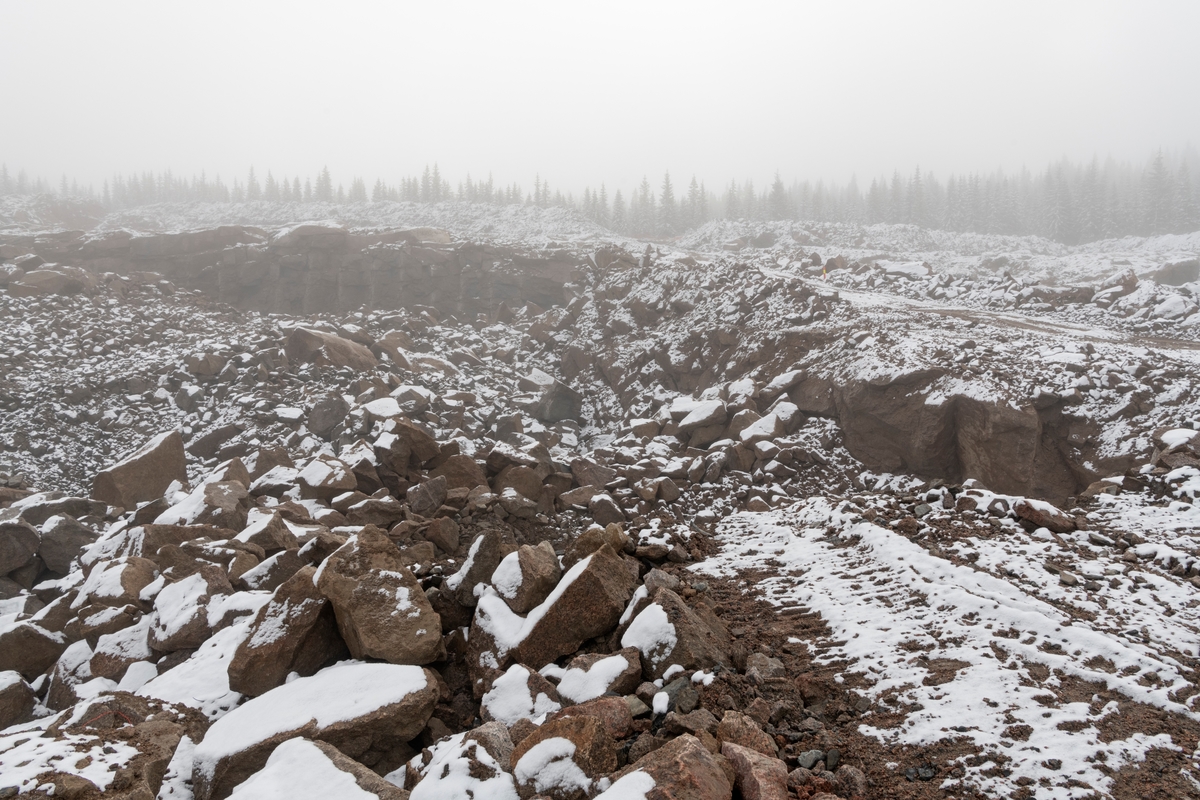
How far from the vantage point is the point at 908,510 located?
1001cm

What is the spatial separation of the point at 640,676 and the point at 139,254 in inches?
1814

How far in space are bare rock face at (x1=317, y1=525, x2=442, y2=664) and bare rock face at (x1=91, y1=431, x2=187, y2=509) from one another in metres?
11.4

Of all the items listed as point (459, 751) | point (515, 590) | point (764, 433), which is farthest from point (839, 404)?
point (459, 751)

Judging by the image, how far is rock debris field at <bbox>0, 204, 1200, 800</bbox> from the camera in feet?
15.8

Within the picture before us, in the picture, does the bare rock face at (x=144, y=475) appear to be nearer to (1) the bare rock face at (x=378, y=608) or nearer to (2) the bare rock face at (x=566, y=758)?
(1) the bare rock face at (x=378, y=608)

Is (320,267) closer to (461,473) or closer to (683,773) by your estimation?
(461,473)

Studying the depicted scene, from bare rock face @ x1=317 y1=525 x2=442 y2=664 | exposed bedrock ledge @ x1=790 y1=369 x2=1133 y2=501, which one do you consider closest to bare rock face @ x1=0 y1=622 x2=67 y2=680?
bare rock face @ x1=317 y1=525 x2=442 y2=664

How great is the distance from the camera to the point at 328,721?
18.7 feet

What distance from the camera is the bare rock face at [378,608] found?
6559 mm

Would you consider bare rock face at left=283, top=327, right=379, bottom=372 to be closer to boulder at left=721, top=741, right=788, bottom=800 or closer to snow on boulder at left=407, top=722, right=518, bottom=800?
snow on boulder at left=407, top=722, right=518, bottom=800

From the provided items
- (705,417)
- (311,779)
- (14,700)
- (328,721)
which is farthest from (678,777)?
(705,417)

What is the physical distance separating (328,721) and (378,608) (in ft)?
4.13

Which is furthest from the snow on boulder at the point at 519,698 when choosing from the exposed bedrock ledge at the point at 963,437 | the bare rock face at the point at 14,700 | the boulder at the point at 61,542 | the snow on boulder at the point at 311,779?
the exposed bedrock ledge at the point at 963,437

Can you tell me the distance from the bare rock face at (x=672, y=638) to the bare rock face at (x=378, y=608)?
2277 mm
